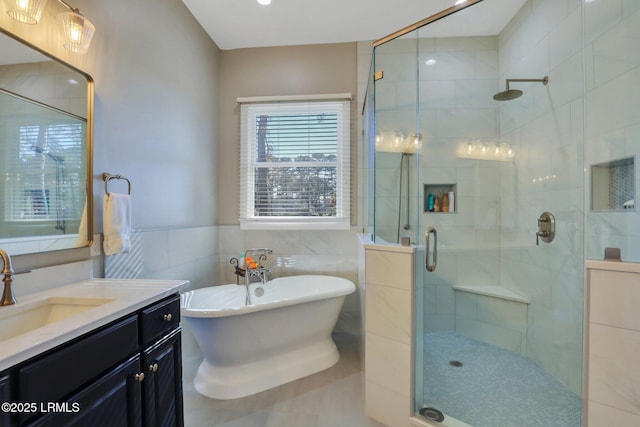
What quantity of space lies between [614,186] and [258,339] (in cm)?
223

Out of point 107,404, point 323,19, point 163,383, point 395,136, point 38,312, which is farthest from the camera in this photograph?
point 323,19

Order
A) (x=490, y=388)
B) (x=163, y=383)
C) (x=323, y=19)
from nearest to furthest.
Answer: (x=163, y=383) → (x=490, y=388) → (x=323, y=19)

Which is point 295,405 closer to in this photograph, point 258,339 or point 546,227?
point 258,339

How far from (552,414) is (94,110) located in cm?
298

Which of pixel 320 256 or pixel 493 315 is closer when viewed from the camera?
pixel 493 315

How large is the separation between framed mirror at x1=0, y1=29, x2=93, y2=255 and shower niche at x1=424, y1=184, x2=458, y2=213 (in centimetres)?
218

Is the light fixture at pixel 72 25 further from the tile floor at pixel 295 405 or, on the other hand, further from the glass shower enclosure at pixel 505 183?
the tile floor at pixel 295 405

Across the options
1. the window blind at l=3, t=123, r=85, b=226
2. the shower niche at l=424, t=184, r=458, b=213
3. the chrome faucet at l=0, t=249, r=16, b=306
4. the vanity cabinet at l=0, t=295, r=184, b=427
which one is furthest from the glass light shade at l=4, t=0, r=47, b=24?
the shower niche at l=424, t=184, r=458, b=213

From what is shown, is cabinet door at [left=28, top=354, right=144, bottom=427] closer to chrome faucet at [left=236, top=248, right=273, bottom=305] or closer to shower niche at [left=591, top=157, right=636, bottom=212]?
chrome faucet at [left=236, top=248, right=273, bottom=305]

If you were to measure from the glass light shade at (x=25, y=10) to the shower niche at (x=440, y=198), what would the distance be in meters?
2.35

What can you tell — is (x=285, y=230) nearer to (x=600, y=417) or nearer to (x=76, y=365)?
(x=76, y=365)

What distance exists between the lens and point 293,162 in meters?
2.91

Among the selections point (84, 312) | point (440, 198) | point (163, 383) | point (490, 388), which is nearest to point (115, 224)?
point (84, 312)

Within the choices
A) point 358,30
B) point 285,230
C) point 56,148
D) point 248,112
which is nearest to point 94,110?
point 56,148
